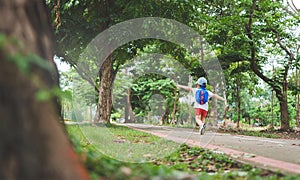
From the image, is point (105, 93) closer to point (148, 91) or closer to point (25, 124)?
point (148, 91)

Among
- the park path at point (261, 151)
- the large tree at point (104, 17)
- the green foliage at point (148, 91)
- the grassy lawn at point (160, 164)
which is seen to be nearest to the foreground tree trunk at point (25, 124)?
the grassy lawn at point (160, 164)

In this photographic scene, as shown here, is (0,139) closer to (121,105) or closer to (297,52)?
(297,52)

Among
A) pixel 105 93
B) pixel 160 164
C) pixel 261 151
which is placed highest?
pixel 105 93

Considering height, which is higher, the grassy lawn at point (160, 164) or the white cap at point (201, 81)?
the white cap at point (201, 81)

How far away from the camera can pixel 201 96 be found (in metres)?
8.00

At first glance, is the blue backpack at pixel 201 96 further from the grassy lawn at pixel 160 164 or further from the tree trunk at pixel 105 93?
the tree trunk at pixel 105 93

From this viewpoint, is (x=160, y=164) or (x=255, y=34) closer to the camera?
(x=160, y=164)

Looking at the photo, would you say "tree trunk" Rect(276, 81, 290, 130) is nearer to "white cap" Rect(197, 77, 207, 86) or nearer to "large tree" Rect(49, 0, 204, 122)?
"large tree" Rect(49, 0, 204, 122)

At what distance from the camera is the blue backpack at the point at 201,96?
796 centimetres

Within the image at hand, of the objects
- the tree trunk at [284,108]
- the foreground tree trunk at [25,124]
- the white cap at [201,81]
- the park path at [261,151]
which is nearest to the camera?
the foreground tree trunk at [25,124]

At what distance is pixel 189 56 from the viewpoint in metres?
18.3

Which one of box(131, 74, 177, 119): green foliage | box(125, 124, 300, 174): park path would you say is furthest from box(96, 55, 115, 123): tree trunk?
box(131, 74, 177, 119): green foliage

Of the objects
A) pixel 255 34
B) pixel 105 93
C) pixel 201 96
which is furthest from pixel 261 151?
pixel 105 93

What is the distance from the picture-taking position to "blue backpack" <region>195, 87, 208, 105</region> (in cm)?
796
